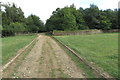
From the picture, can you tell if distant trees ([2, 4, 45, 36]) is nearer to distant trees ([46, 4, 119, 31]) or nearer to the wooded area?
the wooded area

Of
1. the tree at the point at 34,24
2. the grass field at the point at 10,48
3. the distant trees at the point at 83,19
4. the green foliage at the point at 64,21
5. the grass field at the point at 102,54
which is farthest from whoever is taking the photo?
the tree at the point at 34,24

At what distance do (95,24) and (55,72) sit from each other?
235 ft

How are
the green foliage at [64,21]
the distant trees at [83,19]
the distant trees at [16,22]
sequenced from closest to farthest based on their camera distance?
1. the distant trees at [16,22]
2. the green foliage at [64,21]
3. the distant trees at [83,19]

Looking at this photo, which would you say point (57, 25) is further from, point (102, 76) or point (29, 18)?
point (102, 76)

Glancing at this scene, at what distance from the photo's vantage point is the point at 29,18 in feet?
289

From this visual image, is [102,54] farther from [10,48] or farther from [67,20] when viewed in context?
[67,20]

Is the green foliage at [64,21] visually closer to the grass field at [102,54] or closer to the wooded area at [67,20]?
the wooded area at [67,20]

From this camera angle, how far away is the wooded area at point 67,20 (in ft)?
208

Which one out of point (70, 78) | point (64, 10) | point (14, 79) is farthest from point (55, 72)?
point (64, 10)

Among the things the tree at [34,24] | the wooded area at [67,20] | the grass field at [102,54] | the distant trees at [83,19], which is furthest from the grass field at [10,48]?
the tree at [34,24]

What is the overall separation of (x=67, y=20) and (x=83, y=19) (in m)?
17.2

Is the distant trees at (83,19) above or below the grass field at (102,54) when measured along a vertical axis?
above

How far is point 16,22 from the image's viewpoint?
66.2m

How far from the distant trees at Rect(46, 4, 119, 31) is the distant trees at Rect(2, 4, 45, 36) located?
10.9 metres
